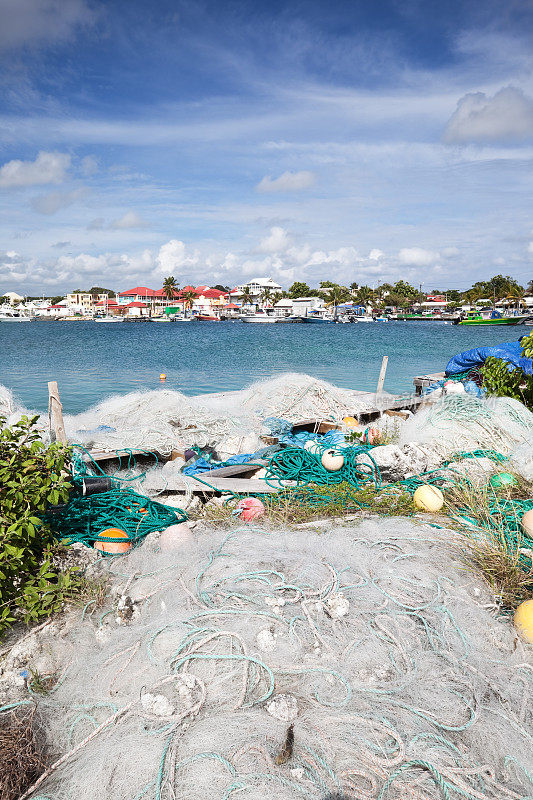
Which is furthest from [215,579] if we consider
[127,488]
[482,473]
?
[482,473]

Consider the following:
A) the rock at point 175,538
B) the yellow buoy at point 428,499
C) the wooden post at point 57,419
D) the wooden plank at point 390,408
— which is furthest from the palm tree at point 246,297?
the rock at point 175,538

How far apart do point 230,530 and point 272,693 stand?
1729mm

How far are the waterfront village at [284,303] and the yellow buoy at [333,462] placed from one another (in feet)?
356

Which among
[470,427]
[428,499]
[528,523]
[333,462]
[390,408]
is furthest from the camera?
[390,408]

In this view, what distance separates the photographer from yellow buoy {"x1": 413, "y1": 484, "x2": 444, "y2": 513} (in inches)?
193

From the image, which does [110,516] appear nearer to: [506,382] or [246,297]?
[506,382]

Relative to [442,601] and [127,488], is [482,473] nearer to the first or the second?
[442,601]

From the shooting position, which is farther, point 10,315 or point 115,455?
point 10,315

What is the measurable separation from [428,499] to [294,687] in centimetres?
264

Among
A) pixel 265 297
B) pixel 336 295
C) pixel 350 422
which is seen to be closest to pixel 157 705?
pixel 350 422

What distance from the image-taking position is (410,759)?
243cm

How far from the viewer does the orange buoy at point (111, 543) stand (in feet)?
15.2

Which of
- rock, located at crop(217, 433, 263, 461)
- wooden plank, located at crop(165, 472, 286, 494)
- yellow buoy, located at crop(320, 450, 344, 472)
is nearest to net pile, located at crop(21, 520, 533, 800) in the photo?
wooden plank, located at crop(165, 472, 286, 494)

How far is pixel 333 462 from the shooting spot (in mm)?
6254
